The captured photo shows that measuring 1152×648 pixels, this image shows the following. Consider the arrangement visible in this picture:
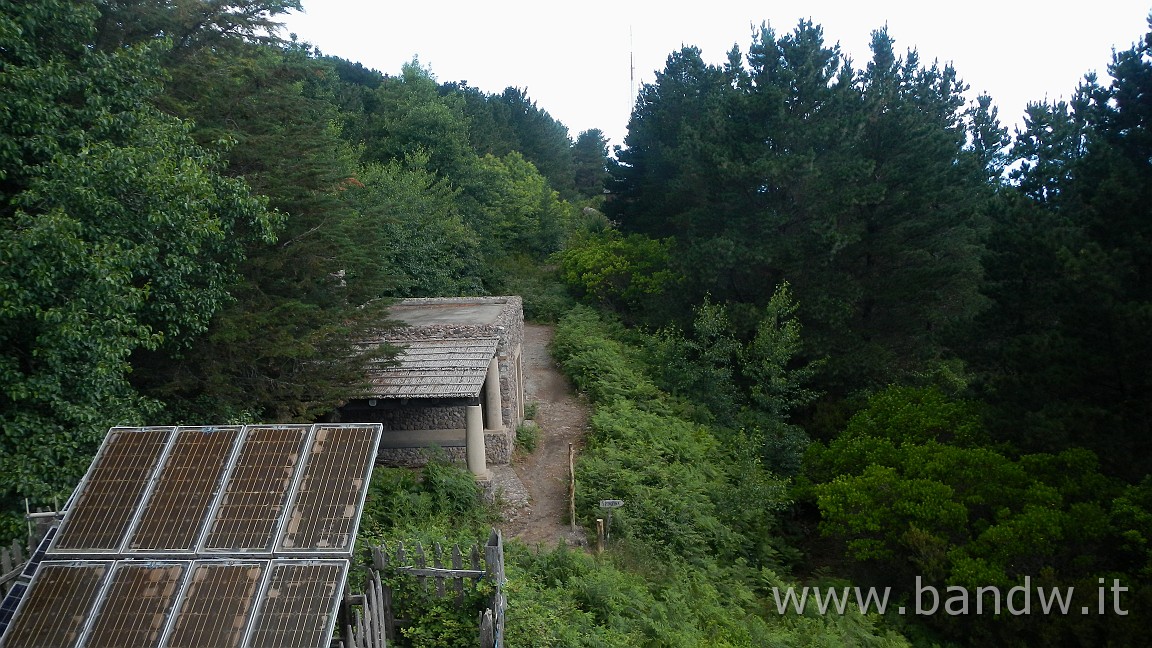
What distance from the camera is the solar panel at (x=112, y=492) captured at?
20.0ft

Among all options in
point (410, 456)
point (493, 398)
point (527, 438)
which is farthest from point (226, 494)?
point (527, 438)

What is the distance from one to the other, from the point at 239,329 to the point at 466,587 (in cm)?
555

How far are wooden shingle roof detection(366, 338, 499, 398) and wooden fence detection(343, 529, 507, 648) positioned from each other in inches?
197

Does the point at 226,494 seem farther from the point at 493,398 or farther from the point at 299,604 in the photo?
the point at 493,398

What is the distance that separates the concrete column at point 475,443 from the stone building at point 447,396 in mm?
21

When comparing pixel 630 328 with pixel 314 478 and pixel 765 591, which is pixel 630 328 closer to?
pixel 765 591

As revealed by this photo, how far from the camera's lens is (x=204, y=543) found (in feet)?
19.9

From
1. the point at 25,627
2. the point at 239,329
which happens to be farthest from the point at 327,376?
the point at 25,627

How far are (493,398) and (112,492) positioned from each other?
11264 mm

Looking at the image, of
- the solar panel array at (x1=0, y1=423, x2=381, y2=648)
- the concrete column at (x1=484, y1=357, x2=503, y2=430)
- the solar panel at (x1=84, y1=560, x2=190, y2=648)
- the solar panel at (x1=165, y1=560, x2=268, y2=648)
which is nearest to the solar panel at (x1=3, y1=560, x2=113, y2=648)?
the solar panel array at (x1=0, y1=423, x2=381, y2=648)

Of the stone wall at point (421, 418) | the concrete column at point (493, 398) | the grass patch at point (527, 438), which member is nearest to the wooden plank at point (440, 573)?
the stone wall at point (421, 418)

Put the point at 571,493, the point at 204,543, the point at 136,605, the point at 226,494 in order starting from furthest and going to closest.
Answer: the point at 571,493 < the point at 226,494 < the point at 204,543 < the point at 136,605

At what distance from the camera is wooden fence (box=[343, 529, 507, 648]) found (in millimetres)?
7496

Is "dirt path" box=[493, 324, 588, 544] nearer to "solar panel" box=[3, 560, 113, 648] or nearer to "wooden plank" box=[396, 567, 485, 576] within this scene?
"wooden plank" box=[396, 567, 485, 576]
